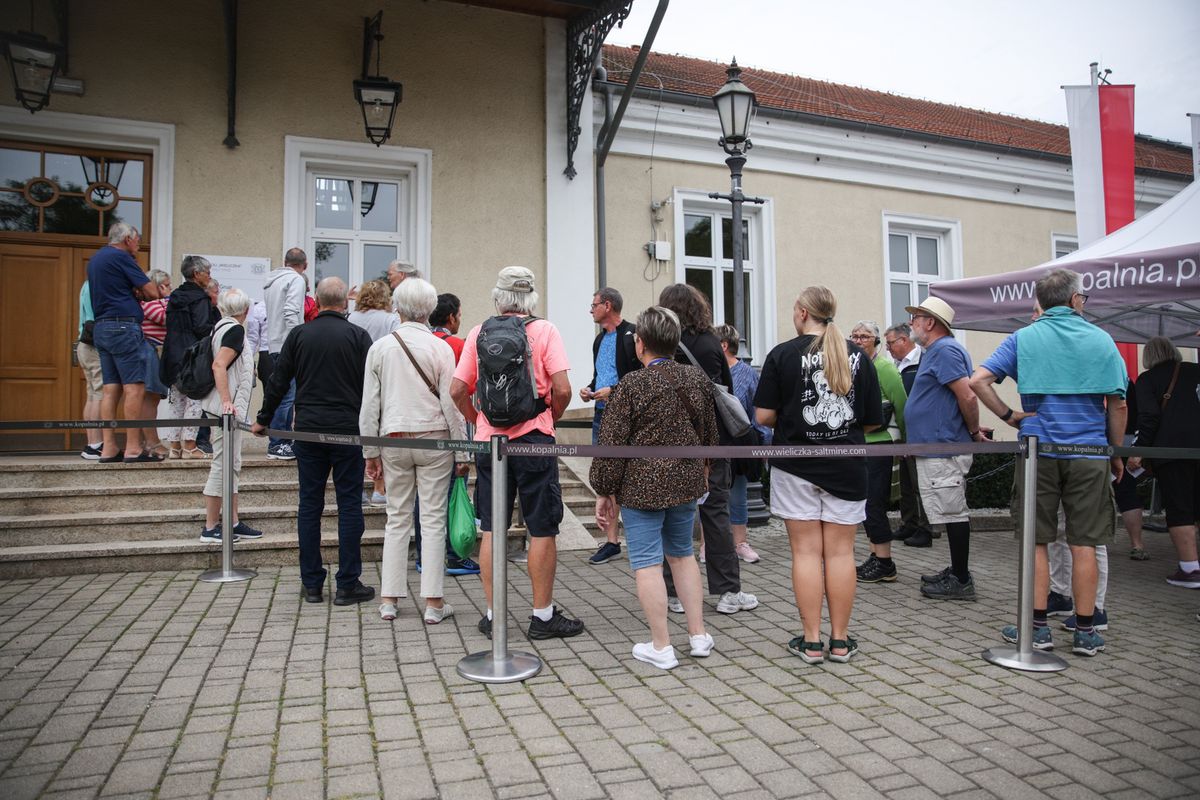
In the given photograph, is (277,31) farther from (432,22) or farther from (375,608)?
(375,608)

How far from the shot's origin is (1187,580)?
6113mm

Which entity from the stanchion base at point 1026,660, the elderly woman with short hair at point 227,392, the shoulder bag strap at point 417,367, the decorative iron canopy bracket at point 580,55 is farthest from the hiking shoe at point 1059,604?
the decorative iron canopy bracket at point 580,55

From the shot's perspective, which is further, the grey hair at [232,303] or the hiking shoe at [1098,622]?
the grey hair at [232,303]

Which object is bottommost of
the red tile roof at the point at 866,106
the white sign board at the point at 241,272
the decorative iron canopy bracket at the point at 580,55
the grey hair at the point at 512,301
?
the grey hair at the point at 512,301

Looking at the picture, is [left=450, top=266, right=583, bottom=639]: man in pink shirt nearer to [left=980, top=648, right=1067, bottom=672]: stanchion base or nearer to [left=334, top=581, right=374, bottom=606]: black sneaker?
[left=334, top=581, right=374, bottom=606]: black sneaker

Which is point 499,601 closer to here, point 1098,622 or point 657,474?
point 657,474

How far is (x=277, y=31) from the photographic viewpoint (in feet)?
27.6

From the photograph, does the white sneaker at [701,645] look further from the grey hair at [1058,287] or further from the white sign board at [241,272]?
the white sign board at [241,272]

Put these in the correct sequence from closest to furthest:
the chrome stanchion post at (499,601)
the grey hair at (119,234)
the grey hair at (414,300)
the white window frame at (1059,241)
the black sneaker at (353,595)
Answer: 1. the chrome stanchion post at (499,601)
2. the grey hair at (414,300)
3. the black sneaker at (353,595)
4. the grey hair at (119,234)
5. the white window frame at (1059,241)

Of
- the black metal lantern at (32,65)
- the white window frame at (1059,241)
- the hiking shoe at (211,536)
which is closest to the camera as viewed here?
the hiking shoe at (211,536)

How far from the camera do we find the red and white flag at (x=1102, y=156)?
895 cm

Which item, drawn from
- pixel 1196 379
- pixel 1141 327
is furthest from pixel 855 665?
pixel 1141 327

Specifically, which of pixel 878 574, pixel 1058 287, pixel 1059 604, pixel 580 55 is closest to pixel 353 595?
pixel 878 574

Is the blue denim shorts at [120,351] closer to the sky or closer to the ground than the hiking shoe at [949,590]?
closer to the sky
